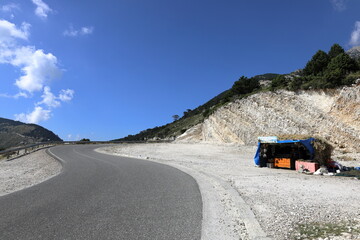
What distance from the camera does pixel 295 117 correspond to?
28.9 meters

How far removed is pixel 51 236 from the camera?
4176mm

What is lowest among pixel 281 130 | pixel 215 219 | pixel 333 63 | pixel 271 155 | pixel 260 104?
pixel 215 219

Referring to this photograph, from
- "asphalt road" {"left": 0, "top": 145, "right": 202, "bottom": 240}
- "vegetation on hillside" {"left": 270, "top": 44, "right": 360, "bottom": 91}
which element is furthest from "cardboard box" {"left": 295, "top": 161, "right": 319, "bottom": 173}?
"vegetation on hillside" {"left": 270, "top": 44, "right": 360, "bottom": 91}

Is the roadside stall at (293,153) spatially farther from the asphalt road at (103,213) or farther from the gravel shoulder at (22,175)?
the gravel shoulder at (22,175)

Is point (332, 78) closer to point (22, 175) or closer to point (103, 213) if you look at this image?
point (103, 213)

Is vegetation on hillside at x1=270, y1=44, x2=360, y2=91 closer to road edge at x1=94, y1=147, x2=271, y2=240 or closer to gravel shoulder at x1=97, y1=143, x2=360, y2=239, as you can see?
gravel shoulder at x1=97, y1=143, x2=360, y2=239

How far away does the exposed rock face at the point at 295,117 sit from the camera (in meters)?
Answer: 24.8

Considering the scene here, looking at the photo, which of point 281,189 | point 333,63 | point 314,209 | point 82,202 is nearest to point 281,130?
point 333,63

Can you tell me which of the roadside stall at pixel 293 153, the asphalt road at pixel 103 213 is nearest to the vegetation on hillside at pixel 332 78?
the roadside stall at pixel 293 153

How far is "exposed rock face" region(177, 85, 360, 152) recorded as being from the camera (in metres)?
24.8

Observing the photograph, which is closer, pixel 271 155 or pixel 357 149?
pixel 271 155

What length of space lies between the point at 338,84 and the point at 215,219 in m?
28.6

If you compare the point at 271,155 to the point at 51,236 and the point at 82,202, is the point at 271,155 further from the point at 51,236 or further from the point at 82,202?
the point at 51,236


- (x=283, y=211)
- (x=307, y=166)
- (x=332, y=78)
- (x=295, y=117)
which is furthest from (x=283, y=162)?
(x=332, y=78)
